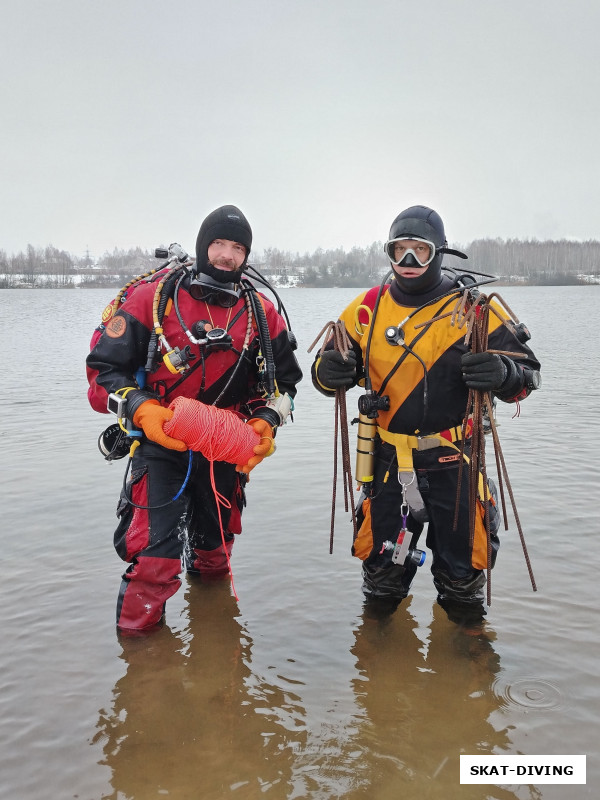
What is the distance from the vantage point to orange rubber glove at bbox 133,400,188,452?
3142mm

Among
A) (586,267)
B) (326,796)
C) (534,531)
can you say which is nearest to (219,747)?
(326,796)

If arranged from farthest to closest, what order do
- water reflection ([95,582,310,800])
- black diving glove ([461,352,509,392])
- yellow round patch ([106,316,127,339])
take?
yellow round patch ([106,316,127,339]) → black diving glove ([461,352,509,392]) → water reflection ([95,582,310,800])

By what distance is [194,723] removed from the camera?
2.74 m

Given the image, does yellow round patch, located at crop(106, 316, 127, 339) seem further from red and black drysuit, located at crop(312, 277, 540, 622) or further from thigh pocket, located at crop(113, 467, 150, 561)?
red and black drysuit, located at crop(312, 277, 540, 622)

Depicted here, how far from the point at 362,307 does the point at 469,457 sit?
927 millimetres

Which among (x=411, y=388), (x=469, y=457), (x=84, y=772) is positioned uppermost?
(x=411, y=388)

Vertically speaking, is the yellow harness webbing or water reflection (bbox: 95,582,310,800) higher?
the yellow harness webbing

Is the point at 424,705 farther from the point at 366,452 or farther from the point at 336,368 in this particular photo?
the point at 336,368

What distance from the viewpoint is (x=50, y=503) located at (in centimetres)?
563

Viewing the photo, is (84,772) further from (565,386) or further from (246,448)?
(565,386)

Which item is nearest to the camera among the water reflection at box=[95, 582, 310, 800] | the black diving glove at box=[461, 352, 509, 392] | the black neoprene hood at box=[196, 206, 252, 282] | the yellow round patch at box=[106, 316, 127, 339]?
the water reflection at box=[95, 582, 310, 800]

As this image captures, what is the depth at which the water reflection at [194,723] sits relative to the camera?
240 centimetres

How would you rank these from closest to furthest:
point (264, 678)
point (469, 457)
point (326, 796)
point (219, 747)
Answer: point (326, 796), point (219, 747), point (264, 678), point (469, 457)

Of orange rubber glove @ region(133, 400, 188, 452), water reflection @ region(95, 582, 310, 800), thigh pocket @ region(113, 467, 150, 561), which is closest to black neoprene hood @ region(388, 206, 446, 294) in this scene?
orange rubber glove @ region(133, 400, 188, 452)
